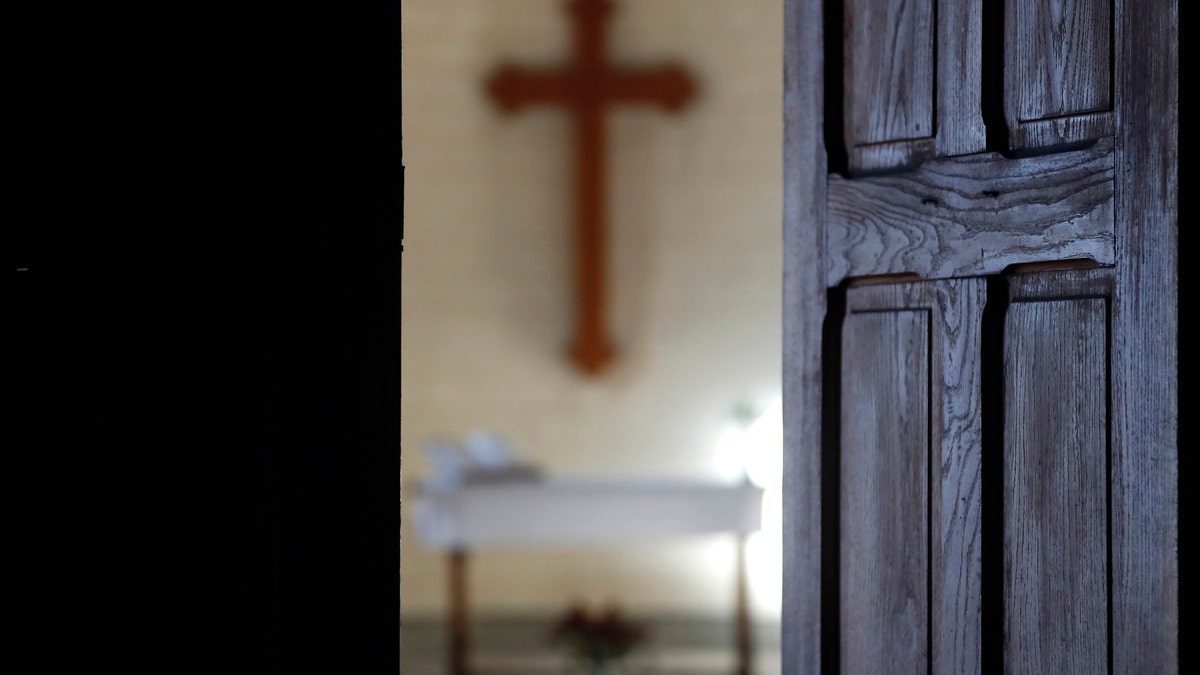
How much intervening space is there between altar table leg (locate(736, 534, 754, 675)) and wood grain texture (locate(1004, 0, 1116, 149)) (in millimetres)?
2777

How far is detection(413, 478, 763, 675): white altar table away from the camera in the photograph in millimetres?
3688

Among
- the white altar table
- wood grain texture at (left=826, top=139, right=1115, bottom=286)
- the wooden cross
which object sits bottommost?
the white altar table

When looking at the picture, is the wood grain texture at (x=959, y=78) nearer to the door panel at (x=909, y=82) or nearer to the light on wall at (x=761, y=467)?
the door panel at (x=909, y=82)

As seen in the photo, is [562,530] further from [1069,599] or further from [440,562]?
[1069,599]

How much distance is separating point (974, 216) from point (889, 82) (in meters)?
0.23

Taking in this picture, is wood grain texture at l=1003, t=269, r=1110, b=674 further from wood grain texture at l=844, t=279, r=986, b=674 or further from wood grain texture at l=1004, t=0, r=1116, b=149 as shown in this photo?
wood grain texture at l=1004, t=0, r=1116, b=149

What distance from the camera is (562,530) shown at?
3.74 metres

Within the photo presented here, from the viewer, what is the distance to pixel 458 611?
12.6 feet

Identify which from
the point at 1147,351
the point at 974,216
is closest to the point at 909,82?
the point at 974,216

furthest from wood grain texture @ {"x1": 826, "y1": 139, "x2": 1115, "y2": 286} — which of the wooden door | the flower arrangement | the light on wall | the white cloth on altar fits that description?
the light on wall

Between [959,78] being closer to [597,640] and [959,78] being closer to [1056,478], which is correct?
[1056,478]
